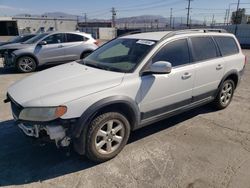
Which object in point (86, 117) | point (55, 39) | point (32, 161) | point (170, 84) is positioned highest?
point (55, 39)

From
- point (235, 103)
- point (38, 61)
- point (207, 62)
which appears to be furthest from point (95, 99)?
point (38, 61)

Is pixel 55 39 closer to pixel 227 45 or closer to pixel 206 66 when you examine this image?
pixel 227 45

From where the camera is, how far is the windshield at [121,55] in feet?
11.7

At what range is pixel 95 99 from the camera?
9.72 feet

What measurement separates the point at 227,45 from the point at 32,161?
4.34 meters

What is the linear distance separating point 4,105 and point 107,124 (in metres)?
3.48

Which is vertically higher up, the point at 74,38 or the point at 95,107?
the point at 74,38

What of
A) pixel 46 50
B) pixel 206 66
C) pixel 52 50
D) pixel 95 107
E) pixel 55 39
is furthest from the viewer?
pixel 55 39

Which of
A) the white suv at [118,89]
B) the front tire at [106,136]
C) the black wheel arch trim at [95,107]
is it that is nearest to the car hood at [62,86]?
the white suv at [118,89]

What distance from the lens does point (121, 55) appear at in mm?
3984

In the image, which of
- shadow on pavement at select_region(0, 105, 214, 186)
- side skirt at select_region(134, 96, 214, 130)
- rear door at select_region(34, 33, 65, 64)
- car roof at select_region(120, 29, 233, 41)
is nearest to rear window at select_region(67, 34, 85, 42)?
rear door at select_region(34, 33, 65, 64)

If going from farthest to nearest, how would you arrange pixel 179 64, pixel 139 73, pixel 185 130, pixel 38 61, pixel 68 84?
pixel 38 61
pixel 185 130
pixel 179 64
pixel 139 73
pixel 68 84

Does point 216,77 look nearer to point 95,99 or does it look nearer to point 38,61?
point 95,99

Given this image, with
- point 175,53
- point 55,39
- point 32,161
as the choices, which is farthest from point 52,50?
point 32,161
